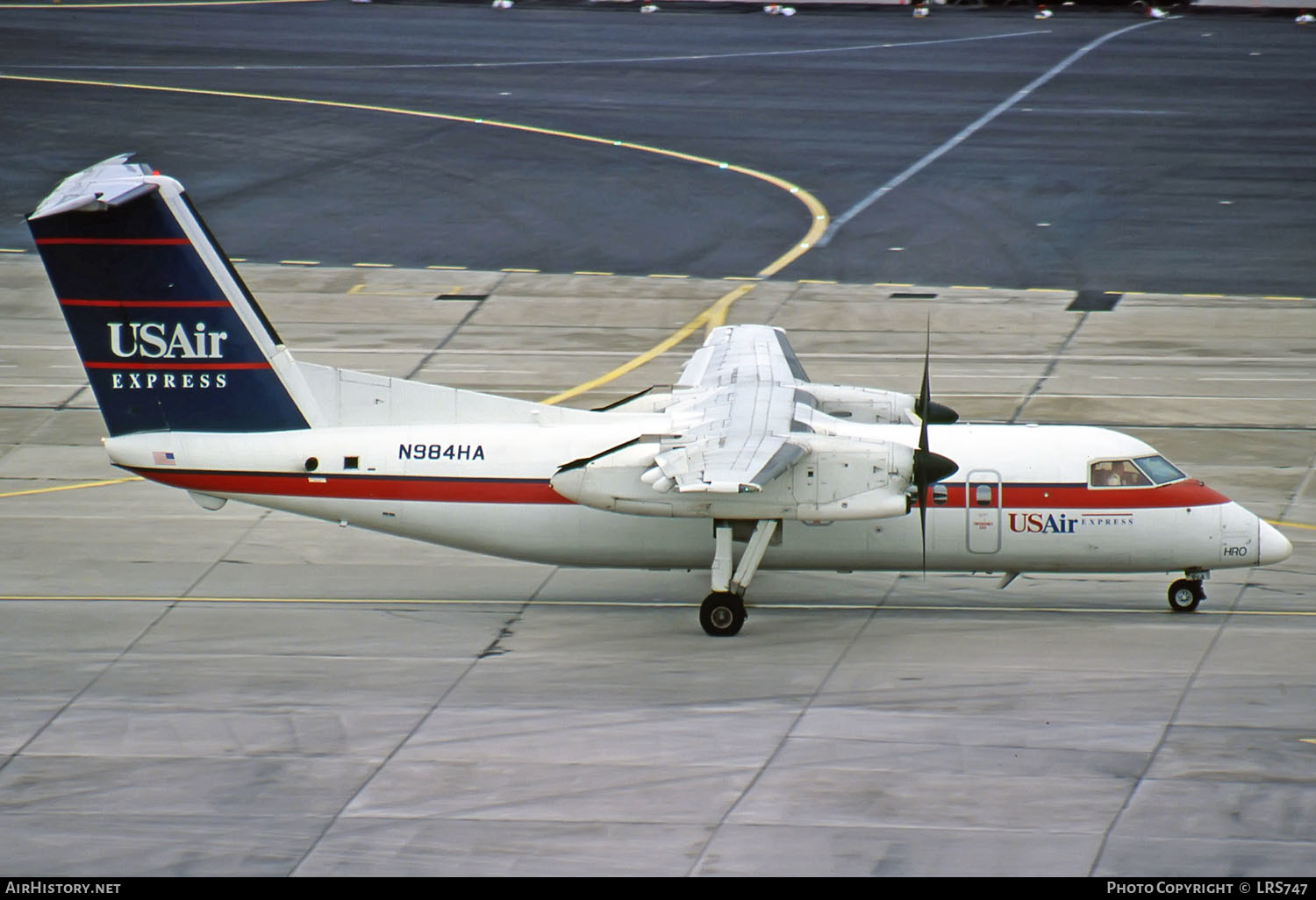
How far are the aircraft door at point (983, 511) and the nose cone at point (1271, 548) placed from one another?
4.02 meters

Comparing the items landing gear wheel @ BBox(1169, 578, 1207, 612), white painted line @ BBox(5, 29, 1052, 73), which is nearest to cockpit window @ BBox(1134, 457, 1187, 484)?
landing gear wheel @ BBox(1169, 578, 1207, 612)

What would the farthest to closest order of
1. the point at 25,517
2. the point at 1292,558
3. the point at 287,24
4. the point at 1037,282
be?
the point at 287,24
the point at 1037,282
the point at 25,517
the point at 1292,558

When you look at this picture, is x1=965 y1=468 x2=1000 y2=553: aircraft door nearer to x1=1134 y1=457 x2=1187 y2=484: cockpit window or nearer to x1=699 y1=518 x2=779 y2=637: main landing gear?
x1=1134 y1=457 x2=1187 y2=484: cockpit window

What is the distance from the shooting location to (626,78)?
67875 millimetres

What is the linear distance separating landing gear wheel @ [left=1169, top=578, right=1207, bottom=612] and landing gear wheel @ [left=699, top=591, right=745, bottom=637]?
6.77m

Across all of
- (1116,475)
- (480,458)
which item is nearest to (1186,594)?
(1116,475)

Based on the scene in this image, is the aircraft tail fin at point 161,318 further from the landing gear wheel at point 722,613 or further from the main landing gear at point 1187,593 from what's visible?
the main landing gear at point 1187,593

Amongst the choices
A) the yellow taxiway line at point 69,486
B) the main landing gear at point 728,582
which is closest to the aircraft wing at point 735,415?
the main landing gear at point 728,582

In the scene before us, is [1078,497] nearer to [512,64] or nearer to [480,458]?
[480,458]

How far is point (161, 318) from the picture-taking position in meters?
26.9

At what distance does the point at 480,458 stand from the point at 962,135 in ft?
121

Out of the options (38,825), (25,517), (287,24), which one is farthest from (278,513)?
(287,24)
